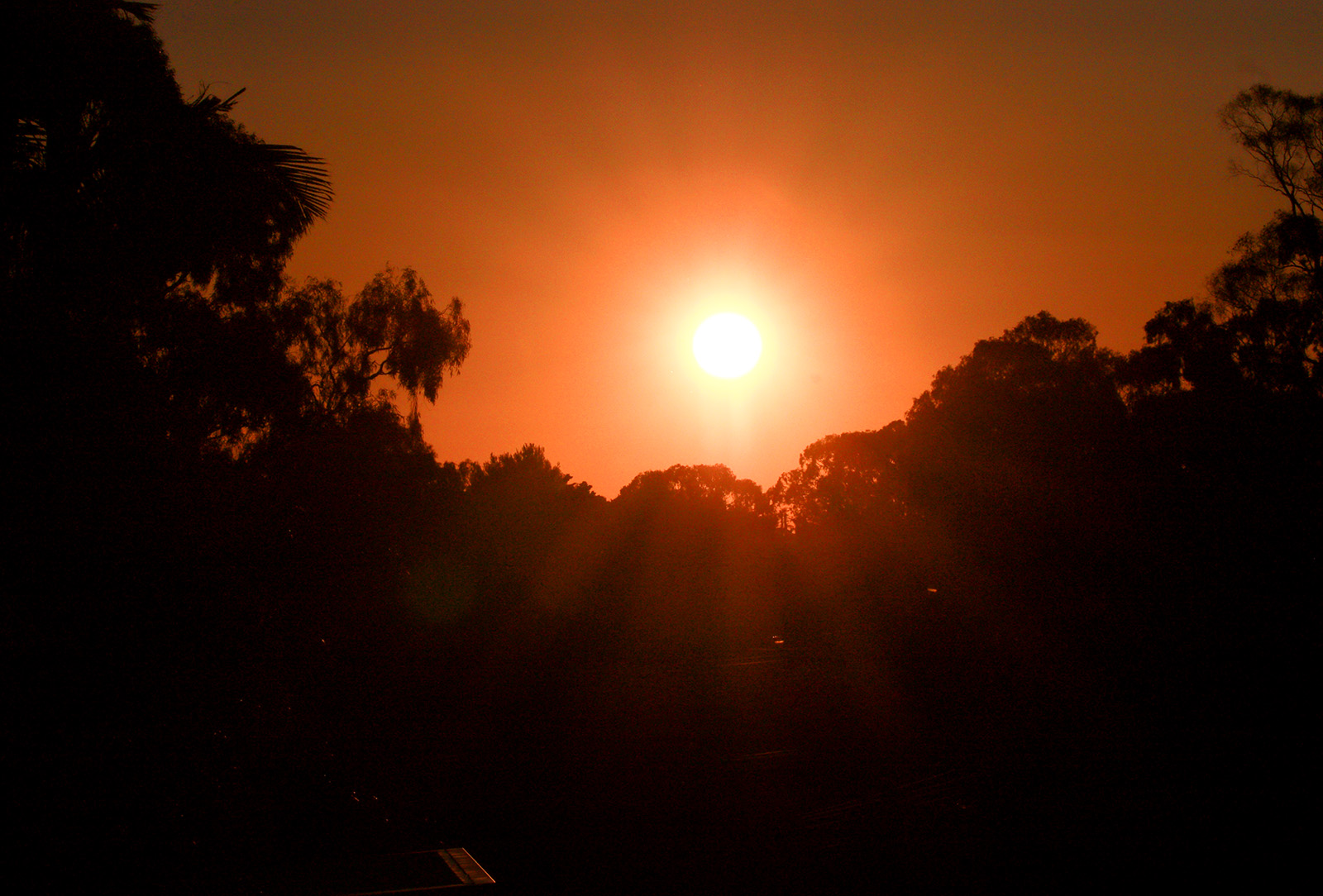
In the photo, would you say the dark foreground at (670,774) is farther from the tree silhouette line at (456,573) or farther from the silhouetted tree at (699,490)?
the silhouetted tree at (699,490)

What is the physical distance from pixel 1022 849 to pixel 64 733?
7001 millimetres

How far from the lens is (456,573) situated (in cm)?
2159

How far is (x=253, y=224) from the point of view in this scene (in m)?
5.43

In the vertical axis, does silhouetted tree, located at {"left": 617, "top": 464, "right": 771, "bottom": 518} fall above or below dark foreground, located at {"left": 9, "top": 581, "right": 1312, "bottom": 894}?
above

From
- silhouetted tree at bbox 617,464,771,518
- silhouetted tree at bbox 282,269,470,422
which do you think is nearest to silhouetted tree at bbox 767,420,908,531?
silhouetted tree at bbox 617,464,771,518

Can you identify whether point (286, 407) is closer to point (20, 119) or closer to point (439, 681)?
point (439, 681)

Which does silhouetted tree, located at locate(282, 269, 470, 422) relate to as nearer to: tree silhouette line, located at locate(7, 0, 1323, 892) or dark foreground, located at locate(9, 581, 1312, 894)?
tree silhouette line, located at locate(7, 0, 1323, 892)

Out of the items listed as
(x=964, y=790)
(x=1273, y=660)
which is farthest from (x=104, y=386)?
(x=1273, y=660)

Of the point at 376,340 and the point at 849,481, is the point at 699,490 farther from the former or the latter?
the point at 376,340

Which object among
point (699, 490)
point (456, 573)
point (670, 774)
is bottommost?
point (670, 774)

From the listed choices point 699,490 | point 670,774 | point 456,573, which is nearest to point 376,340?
point 456,573

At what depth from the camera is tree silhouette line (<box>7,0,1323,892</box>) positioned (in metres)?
3.18

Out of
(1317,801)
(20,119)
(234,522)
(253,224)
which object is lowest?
(1317,801)

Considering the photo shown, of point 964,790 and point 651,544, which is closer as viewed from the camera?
point 964,790
